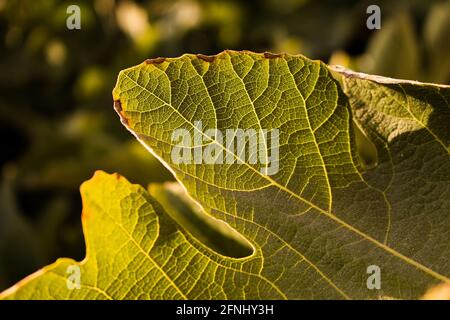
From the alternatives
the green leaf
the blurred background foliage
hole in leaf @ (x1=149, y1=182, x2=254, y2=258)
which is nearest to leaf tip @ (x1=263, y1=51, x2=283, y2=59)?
the green leaf

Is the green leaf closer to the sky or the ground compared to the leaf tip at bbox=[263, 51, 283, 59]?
closer to the ground

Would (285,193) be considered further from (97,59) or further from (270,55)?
(97,59)

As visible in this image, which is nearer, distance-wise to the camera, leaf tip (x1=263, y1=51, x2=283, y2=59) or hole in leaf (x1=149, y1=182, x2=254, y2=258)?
leaf tip (x1=263, y1=51, x2=283, y2=59)

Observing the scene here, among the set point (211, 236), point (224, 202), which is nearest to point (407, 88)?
point (224, 202)

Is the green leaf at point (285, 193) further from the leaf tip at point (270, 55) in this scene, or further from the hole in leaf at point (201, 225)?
the hole in leaf at point (201, 225)

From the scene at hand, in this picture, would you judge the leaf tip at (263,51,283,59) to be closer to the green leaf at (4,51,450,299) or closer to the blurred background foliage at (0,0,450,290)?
the green leaf at (4,51,450,299)

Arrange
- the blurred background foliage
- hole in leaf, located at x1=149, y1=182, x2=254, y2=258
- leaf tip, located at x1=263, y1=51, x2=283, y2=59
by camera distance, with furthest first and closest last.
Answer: the blurred background foliage < hole in leaf, located at x1=149, y1=182, x2=254, y2=258 < leaf tip, located at x1=263, y1=51, x2=283, y2=59
